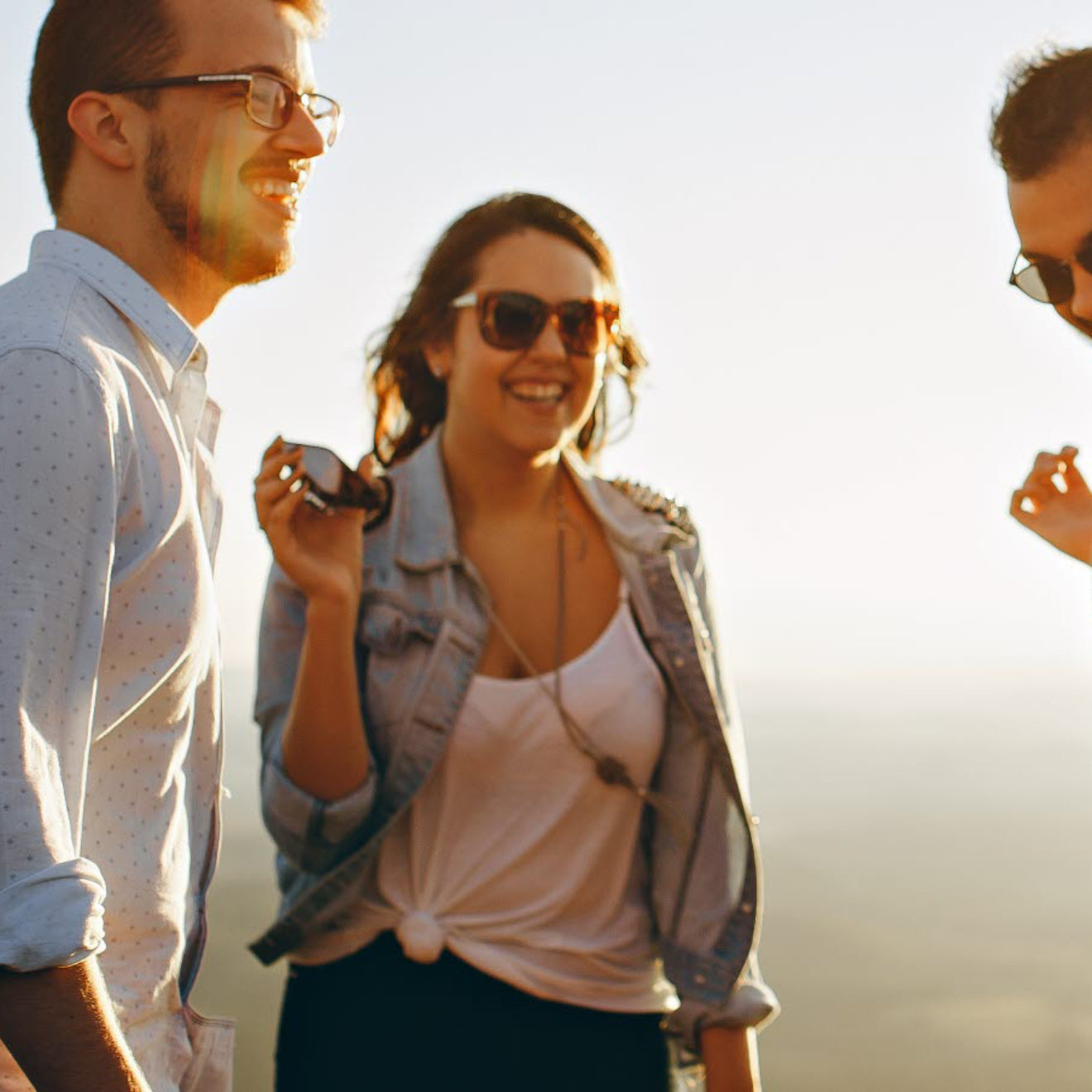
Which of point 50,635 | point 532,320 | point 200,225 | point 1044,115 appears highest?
point 1044,115

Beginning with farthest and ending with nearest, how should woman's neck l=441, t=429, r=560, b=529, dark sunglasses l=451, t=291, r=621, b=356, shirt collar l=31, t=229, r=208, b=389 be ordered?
woman's neck l=441, t=429, r=560, b=529, dark sunglasses l=451, t=291, r=621, b=356, shirt collar l=31, t=229, r=208, b=389

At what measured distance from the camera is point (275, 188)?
85.7 inches

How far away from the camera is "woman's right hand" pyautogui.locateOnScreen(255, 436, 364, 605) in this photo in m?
3.04

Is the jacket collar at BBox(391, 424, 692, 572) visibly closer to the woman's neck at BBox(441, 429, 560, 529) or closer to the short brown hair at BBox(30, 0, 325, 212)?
the woman's neck at BBox(441, 429, 560, 529)

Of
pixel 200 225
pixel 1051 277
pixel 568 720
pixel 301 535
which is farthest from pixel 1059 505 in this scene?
pixel 200 225

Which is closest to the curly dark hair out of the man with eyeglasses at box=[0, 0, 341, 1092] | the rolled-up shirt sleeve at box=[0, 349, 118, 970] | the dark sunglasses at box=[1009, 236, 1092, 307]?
the dark sunglasses at box=[1009, 236, 1092, 307]

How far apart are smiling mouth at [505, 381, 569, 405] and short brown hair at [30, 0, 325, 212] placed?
56.2 inches

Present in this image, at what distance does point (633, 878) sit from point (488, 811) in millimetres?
372

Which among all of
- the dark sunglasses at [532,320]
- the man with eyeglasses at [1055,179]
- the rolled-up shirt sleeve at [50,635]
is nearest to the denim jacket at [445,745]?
the dark sunglasses at [532,320]

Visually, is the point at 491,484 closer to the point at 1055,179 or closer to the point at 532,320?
the point at 532,320

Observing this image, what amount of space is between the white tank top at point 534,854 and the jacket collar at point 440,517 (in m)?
0.33

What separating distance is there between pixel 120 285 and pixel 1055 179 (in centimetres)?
188

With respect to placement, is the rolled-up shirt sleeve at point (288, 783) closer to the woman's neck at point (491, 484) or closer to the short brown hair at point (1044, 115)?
the woman's neck at point (491, 484)

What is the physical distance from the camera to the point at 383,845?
3.15 metres
